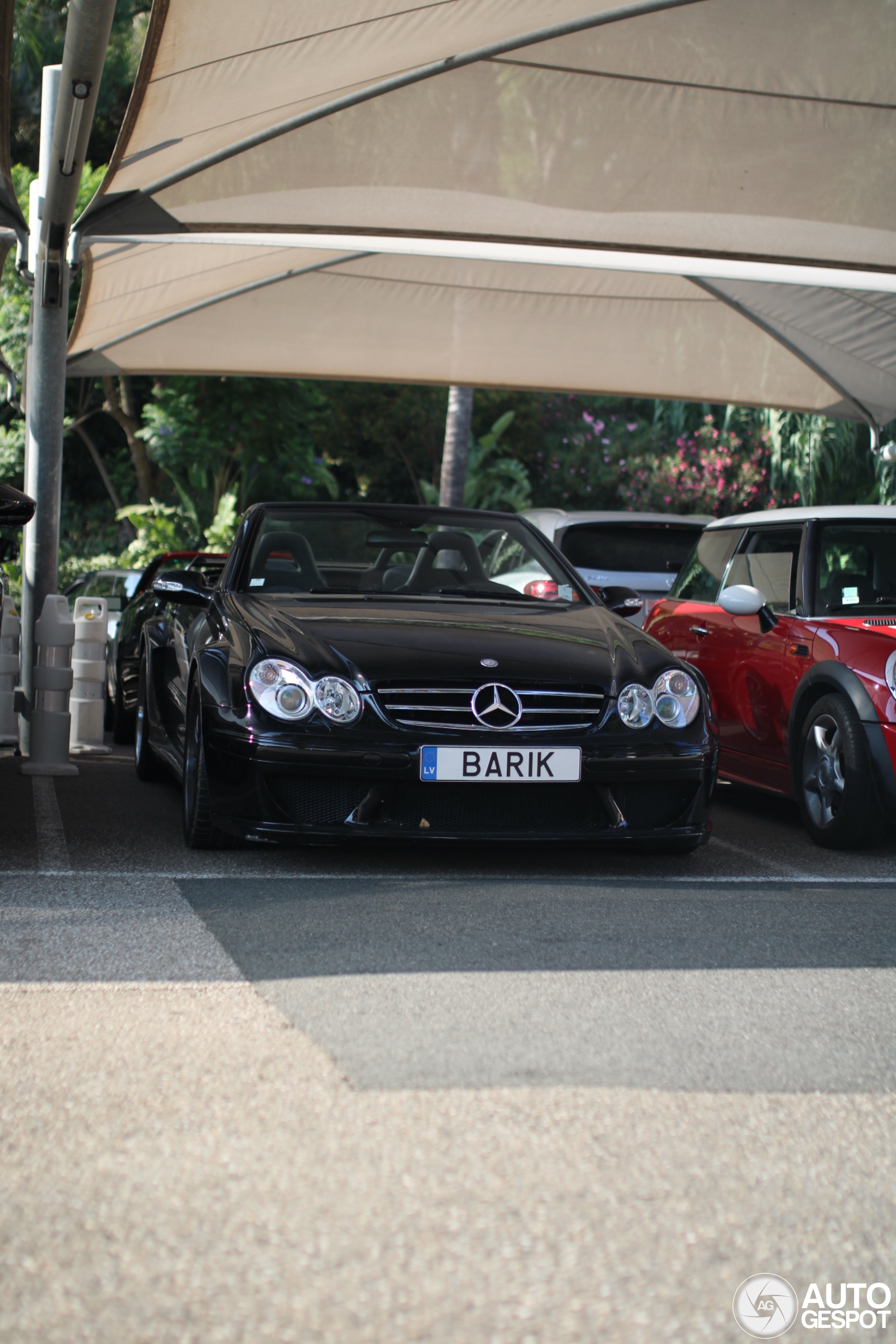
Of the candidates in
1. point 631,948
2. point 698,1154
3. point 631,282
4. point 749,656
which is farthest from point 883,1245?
point 631,282

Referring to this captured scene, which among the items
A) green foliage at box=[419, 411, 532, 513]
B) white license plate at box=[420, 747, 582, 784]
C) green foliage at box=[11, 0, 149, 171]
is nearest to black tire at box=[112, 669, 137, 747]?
white license plate at box=[420, 747, 582, 784]

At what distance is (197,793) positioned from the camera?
570 centimetres

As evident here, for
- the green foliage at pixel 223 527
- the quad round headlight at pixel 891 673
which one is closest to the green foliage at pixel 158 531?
the green foliage at pixel 223 527

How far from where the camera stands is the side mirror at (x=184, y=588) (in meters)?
6.62

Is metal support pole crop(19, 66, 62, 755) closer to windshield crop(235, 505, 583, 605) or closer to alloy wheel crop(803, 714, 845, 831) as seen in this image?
windshield crop(235, 505, 583, 605)

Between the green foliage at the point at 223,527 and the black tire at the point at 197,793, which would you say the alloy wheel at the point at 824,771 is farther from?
the green foliage at the point at 223,527

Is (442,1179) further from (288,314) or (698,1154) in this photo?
(288,314)

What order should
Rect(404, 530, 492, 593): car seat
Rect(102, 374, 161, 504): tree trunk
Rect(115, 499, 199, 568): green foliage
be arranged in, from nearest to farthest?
1. Rect(404, 530, 492, 593): car seat
2. Rect(115, 499, 199, 568): green foliage
3. Rect(102, 374, 161, 504): tree trunk

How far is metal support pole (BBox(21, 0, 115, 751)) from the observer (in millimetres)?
8516

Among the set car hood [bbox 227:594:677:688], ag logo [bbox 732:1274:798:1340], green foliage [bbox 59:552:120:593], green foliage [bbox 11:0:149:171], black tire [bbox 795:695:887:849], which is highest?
green foliage [bbox 11:0:149:171]

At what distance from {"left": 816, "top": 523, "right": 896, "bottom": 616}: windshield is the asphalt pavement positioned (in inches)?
79.9

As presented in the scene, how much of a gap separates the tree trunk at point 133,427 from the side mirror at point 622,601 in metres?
16.9

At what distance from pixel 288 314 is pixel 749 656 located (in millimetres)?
7273

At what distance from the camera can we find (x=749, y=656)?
7387 mm
